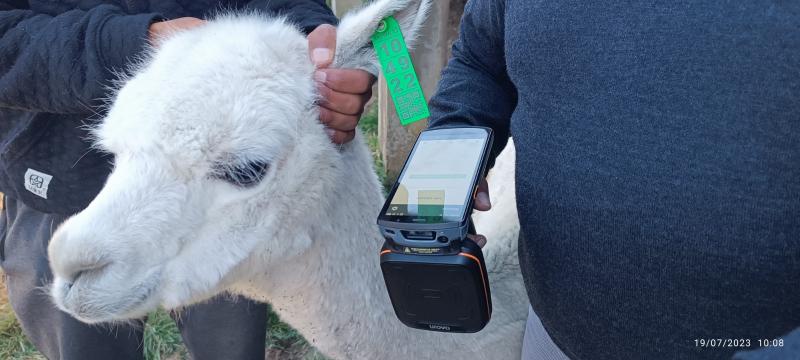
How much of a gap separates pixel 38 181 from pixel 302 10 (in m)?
0.89

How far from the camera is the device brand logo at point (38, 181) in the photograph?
1.62 m

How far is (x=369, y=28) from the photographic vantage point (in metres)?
1.43

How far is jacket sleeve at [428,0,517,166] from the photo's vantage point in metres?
1.42

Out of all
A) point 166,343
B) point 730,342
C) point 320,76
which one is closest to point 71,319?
point 320,76

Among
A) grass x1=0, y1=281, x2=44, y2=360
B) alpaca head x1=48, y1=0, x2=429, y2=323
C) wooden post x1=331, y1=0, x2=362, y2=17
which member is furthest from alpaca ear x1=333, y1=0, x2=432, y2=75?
grass x1=0, y1=281, x2=44, y2=360

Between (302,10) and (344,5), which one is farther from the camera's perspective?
(344,5)

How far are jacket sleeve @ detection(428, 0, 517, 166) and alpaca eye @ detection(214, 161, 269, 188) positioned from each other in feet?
1.39

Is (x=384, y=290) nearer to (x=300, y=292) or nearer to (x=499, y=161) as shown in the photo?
(x=300, y=292)

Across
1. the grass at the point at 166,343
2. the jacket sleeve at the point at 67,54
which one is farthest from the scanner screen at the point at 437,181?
the grass at the point at 166,343

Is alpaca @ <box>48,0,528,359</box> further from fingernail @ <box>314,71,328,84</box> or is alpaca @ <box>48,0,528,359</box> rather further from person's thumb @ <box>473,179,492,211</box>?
person's thumb @ <box>473,179,492,211</box>

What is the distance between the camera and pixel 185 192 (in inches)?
51.2

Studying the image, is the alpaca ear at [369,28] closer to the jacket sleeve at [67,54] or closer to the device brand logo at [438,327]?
the jacket sleeve at [67,54]

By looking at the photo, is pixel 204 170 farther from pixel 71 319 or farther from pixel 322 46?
pixel 71 319

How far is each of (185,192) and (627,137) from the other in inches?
36.2
